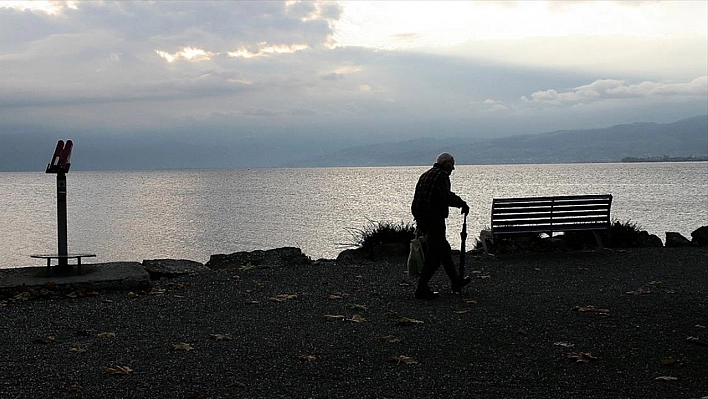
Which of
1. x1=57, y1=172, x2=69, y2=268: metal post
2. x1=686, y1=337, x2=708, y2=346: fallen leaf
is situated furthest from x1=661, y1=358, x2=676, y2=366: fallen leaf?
x1=57, y1=172, x2=69, y2=268: metal post

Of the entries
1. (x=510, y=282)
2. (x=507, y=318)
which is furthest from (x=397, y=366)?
(x=510, y=282)

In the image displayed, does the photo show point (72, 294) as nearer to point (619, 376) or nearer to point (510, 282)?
point (510, 282)

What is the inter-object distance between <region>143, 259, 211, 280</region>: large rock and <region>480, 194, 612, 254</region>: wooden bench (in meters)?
5.15

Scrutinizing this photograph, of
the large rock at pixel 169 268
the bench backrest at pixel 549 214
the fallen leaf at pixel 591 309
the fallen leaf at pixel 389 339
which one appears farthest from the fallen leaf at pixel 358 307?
the bench backrest at pixel 549 214

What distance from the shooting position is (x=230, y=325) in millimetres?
7734

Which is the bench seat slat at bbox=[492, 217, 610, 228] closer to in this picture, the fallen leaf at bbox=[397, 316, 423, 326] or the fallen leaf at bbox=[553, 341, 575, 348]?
the fallen leaf at bbox=[397, 316, 423, 326]

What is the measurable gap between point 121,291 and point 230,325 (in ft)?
10.0

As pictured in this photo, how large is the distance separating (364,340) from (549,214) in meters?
7.78

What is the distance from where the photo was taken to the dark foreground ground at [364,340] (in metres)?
5.52

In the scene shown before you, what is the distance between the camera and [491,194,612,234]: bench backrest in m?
13.3

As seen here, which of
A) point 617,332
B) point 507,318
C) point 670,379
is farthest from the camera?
point 507,318

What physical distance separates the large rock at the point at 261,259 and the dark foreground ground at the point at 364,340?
1.67m

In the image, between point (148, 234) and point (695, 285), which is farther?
point (148, 234)

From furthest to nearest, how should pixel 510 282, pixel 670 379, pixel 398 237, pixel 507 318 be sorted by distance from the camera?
pixel 398 237, pixel 510 282, pixel 507 318, pixel 670 379
